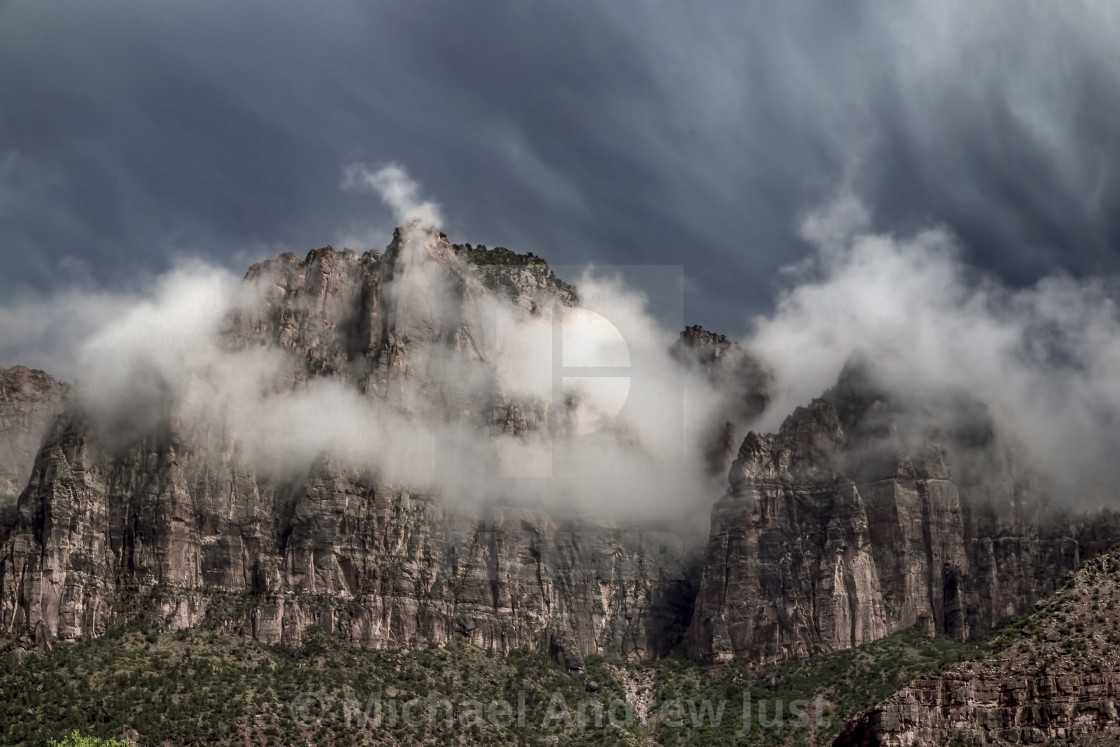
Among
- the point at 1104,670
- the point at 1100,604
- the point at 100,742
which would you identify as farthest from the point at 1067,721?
the point at 100,742

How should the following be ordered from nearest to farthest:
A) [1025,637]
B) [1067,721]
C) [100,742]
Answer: [1067,721]
[1025,637]
[100,742]

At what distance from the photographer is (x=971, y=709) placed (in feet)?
506

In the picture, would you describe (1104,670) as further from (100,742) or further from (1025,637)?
(100,742)

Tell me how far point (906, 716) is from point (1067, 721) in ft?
46.5

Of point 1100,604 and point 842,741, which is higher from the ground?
point 1100,604

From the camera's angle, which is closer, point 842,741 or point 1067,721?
point 1067,721

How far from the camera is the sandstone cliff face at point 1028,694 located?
149250mm

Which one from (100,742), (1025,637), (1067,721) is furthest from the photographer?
(100,742)

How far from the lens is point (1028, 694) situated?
152 m

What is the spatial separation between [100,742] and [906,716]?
84.7 metres

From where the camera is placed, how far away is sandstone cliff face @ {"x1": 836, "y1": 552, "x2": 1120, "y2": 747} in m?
149

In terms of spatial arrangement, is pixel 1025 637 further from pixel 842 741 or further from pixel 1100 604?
pixel 842 741

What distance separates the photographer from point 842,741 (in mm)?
167250

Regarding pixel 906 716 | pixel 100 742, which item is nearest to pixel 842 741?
pixel 906 716
